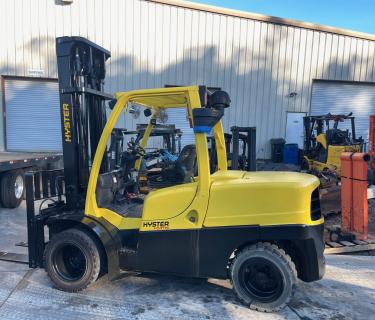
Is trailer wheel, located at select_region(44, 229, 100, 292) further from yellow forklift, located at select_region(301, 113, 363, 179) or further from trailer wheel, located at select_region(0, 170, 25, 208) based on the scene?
yellow forklift, located at select_region(301, 113, 363, 179)

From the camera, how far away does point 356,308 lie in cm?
353

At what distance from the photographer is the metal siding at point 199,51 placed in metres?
12.6

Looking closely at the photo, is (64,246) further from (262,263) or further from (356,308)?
(356,308)

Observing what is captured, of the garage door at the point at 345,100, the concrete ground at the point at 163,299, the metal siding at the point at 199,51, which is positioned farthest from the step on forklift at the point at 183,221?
the garage door at the point at 345,100

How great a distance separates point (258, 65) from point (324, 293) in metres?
12.4

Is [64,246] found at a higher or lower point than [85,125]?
lower

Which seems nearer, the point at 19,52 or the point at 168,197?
the point at 168,197

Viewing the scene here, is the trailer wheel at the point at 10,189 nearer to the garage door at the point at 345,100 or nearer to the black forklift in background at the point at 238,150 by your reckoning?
the black forklift in background at the point at 238,150

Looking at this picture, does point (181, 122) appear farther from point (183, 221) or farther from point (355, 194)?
point (183, 221)

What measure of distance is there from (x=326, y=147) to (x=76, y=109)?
30.0 feet

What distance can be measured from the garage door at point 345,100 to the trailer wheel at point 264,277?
45.2 feet

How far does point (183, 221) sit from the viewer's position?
3461 millimetres

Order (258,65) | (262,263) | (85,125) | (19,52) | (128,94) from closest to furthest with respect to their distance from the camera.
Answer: (262,263), (128,94), (85,125), (19,52), (258,65)

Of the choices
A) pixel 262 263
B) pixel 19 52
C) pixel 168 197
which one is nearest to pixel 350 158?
pixel 262 263
